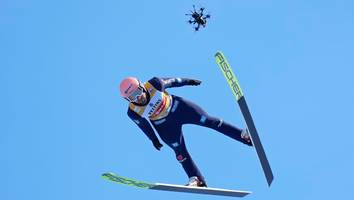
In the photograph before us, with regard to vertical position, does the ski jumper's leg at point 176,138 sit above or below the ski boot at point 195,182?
above

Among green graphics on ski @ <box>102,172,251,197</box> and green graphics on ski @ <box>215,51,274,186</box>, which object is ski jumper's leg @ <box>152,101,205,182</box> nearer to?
green graphics on ski @ <box>102,172,251,197</box>

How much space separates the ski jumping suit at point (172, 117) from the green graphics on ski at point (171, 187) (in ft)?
1.50

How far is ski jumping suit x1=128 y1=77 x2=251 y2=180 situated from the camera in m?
13.7

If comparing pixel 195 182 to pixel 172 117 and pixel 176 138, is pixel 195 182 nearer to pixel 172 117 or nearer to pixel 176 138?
pixel 176 138

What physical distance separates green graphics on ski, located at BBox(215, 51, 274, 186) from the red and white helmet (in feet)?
5.36

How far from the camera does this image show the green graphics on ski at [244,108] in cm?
1332

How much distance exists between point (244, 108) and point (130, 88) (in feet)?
7.41

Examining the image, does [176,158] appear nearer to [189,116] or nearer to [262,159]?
[189,116]

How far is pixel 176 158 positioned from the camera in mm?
Answer: 14289

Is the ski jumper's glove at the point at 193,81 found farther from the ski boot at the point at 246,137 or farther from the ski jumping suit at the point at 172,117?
the ski boot at the point at 246,137

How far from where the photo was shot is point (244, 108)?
13.3 metres

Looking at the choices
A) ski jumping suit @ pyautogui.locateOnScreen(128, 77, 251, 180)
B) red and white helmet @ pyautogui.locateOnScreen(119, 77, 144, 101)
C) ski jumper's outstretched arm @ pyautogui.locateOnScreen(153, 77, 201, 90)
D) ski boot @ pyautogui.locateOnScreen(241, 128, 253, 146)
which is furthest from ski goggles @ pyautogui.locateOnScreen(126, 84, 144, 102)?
ski boot @ pyautogui.locateOnScreen(241, 128, 253, 146)

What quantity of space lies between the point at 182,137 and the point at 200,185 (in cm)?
105

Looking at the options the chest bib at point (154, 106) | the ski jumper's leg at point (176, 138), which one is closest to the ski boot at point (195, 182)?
the ski jumper's leg at point (176, 138)
